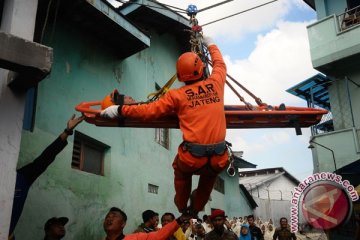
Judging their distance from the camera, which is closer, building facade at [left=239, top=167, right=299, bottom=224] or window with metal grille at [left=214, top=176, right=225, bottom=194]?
window with metal grille at [left=214, top=176, right=225, bottom=194]

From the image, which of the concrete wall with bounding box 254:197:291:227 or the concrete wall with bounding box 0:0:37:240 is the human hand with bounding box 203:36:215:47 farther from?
the concrete wall with bounding box 254:197:291:227

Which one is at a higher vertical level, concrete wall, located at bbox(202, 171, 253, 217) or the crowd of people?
concrete wall, located at bbox(202, 171, 253, 217)

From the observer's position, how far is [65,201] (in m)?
6.09

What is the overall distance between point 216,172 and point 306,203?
24.6 ft

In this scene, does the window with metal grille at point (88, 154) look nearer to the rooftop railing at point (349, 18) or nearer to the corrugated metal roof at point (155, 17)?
the corrugated metal roof at point (155, 17)

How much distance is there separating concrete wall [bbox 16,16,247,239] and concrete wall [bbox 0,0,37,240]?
2.53 m

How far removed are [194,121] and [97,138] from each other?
4.24m

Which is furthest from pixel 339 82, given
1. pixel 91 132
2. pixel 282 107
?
pixel 91 132

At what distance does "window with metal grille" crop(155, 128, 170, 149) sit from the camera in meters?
10.5

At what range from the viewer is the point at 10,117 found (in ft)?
9.70

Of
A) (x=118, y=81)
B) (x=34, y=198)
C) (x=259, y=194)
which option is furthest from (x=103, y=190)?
(x=259, y=194)

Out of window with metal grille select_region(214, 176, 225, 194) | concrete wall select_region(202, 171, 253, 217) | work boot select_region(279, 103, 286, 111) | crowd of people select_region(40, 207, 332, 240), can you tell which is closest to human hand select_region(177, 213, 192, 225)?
crowd of people select_region(40, 207, 332, 240)

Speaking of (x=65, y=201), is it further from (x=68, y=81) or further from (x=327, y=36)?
(x=327, y=36)

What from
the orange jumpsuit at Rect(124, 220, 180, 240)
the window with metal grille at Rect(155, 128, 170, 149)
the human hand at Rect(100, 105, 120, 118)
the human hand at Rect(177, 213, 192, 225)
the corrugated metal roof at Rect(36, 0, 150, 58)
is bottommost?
the orange jumpsuit at Rect(124, 220, 180, 240)
